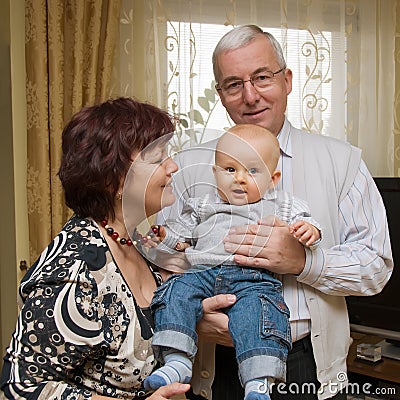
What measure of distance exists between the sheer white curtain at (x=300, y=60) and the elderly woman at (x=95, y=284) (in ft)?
4.64

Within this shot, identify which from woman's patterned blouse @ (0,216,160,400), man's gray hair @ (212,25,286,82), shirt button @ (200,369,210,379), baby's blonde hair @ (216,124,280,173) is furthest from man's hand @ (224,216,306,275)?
man's gray hair @ (212,25,286,82)

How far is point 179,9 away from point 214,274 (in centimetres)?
174

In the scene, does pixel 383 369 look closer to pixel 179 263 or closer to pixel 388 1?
pixel 179 263

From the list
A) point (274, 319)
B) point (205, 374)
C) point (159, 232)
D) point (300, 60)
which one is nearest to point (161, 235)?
point (159, 232)

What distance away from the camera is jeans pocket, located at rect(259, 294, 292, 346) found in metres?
1.30

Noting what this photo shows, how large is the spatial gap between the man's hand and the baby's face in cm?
8

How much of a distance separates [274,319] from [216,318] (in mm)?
141

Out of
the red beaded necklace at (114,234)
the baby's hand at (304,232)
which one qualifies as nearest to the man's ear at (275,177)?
the baby's hand at (304,232)

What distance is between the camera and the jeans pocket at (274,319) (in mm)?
1304

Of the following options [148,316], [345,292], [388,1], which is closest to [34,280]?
[148,316]

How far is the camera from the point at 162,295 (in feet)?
4.42

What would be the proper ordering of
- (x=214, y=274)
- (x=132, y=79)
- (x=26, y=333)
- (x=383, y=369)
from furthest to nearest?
(x=132, y=79) < (x=383, y=369) < (x=214, y=274) < (x=26, y=333)

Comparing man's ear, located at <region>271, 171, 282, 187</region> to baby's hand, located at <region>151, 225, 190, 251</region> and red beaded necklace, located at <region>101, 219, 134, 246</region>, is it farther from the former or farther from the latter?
red beaded necklace, located at <region>101, 219, 134, 246</region>

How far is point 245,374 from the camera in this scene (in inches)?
50.6
